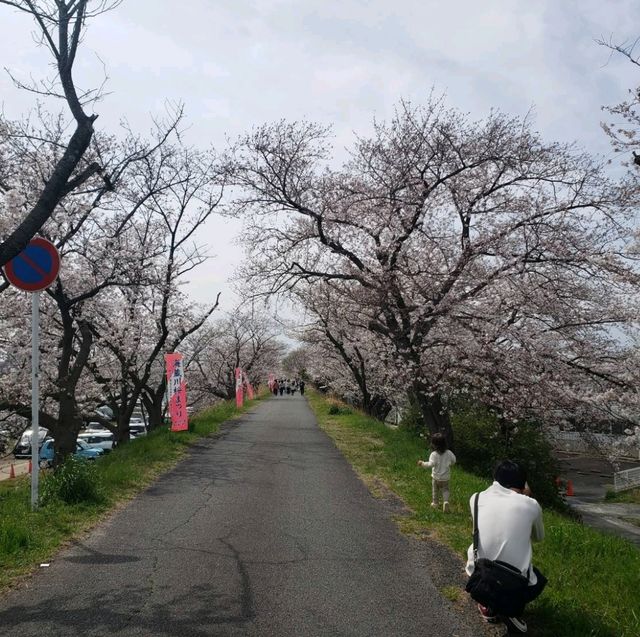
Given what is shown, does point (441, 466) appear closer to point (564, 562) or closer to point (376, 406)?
point (564, 562)

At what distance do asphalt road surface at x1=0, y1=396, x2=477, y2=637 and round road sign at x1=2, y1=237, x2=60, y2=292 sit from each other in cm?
287

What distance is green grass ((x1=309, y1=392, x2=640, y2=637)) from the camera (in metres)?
4.00

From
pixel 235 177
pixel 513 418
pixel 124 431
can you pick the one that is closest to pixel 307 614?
pixel 513 418

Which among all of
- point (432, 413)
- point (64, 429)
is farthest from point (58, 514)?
point (432, 413)

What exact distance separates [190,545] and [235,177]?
8891 millimetres

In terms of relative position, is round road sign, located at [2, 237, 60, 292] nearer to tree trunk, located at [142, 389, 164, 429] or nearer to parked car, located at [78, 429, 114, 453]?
tree trunk, located at [142, 389, 164, 429]

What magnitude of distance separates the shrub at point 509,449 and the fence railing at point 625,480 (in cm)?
1809

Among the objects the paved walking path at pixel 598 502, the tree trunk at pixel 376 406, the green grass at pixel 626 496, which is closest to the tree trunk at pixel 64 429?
the paved walking path at pixel 598 502

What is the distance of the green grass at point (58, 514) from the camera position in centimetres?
514

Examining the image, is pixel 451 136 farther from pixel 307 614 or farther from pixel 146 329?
pixel 146 329

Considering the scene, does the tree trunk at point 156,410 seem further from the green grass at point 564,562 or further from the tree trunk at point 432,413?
the green grass at point 564,562

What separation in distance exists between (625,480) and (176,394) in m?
26.4

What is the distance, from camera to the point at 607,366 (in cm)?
1231

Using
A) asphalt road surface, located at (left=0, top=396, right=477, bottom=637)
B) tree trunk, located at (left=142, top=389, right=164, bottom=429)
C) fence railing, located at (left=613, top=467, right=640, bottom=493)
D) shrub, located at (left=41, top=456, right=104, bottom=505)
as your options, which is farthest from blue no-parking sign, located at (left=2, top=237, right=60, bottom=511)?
fence railing, located at (left=613, top=467, right=640, bottom=493)
